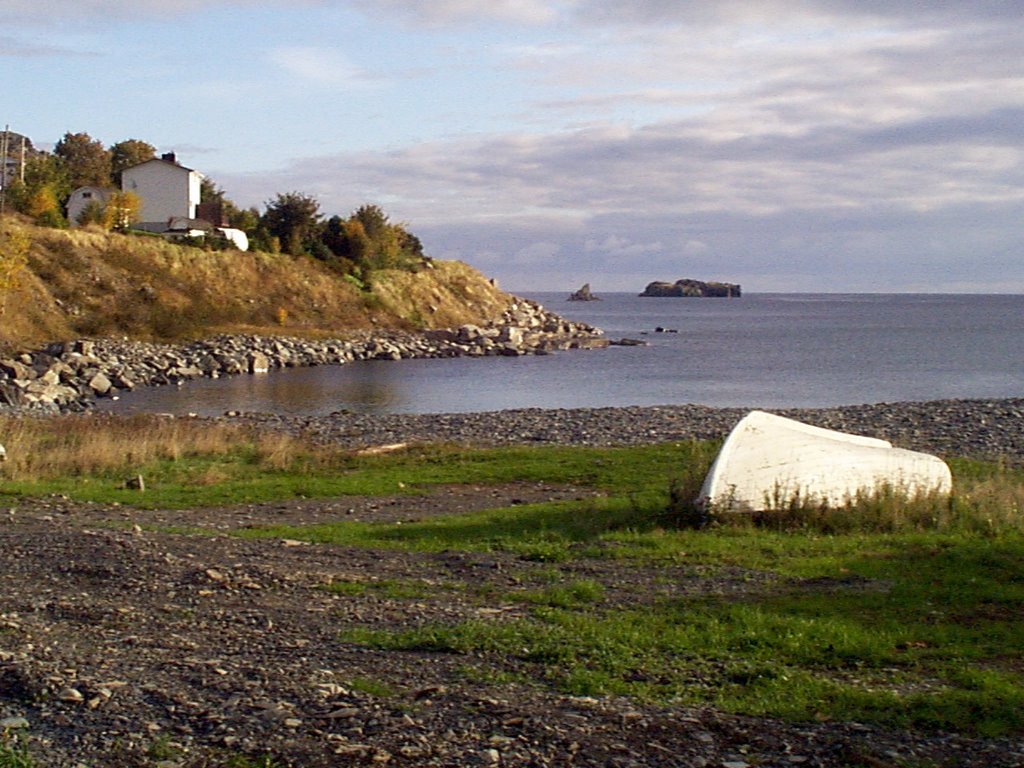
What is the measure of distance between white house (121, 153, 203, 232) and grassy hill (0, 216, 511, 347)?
27.1ft

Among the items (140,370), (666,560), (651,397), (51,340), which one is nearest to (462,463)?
(666,560)

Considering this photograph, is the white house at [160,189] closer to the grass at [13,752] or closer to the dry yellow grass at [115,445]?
the dry yellow grass at [115,445]

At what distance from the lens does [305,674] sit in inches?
309

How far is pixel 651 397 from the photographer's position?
49938 millimetres

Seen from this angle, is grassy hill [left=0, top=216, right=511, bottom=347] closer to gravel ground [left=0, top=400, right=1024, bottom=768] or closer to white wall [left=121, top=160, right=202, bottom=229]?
white wall [left=121, top=160, right=202, bottom=229]

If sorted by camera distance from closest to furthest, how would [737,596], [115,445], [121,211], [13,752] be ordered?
[13,752] → [737,596] → [115,445] → [121,211]

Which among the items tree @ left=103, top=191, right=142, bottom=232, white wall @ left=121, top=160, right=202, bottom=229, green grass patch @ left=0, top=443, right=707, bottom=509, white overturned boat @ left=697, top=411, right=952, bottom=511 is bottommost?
green grass patch @ left=0, top=443, right=707, bottom=509

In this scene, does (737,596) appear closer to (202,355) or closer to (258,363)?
(202,355)

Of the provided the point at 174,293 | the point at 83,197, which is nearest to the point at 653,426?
the point at 174,293

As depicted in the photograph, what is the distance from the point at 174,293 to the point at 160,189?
60.5ft

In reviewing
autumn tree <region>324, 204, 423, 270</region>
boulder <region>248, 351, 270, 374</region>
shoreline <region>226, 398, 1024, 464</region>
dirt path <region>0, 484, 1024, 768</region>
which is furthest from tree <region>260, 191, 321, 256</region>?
dirt path <region>0, 484, 1024, 768</region>

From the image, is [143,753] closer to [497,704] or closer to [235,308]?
[497,704]

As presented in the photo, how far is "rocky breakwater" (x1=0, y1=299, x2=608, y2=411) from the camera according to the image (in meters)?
46.2

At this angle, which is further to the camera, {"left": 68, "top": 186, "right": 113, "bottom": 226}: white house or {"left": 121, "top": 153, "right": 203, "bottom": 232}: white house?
{"left": 121, "top": 153, "right": 203, "bottom": 232}: white house
